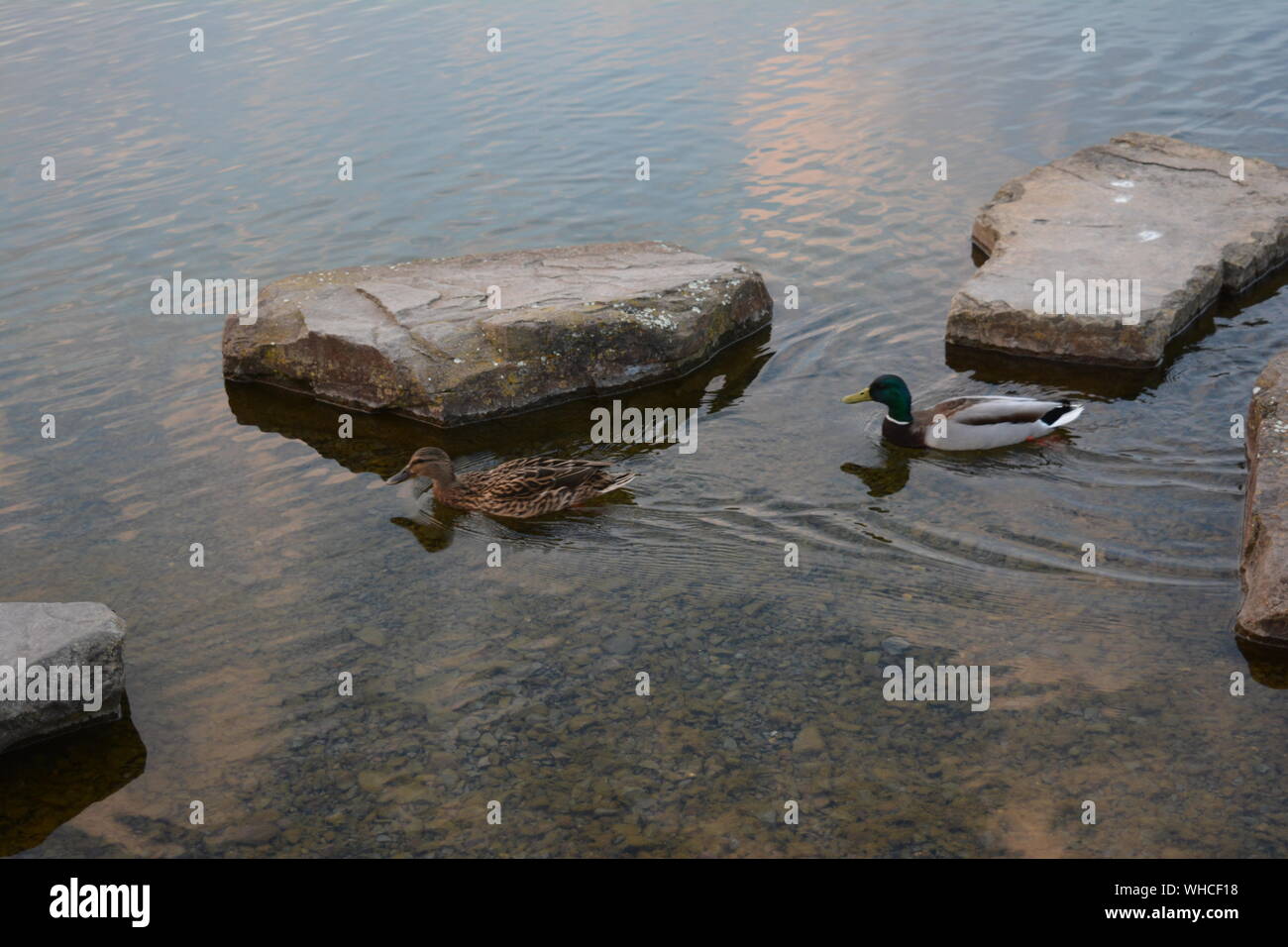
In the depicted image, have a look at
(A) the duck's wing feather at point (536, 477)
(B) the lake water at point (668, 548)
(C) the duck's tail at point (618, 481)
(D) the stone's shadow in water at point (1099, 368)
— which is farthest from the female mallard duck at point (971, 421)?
(A) the duck's wing feather at point (536, 477)

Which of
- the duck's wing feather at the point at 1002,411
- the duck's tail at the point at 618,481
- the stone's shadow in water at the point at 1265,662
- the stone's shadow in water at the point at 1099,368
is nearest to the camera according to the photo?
the stone's shadow in water at the point at 1265,662

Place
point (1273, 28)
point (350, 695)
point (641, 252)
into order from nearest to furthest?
point (350, 695) < point (641, 252) < point (1273, 28)

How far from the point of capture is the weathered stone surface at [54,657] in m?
5.65

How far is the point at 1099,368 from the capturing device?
9195 millimetres

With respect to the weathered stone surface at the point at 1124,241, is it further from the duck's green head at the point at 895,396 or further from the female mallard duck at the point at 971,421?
the duck's green head at the point at 895,396

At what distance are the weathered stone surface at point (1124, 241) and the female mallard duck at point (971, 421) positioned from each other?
1258 mm

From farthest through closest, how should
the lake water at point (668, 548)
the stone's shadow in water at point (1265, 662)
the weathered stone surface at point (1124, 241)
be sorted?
the weathered stone surface at point (1124, 241) < the stone's shadow in water at point (1265, 662) < the lake water at point (668, 548)

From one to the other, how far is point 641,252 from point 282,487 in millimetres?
4129

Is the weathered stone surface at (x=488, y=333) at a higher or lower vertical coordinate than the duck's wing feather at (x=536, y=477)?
higher

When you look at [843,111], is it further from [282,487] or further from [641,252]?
[282,487]

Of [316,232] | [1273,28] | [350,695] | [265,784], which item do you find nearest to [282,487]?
[350,695]

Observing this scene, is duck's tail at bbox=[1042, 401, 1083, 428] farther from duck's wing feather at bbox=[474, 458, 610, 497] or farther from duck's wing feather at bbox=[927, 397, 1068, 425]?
duck's wing feather at bbox=[474, 458, 610, 497]

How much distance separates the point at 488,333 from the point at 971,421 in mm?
3615
